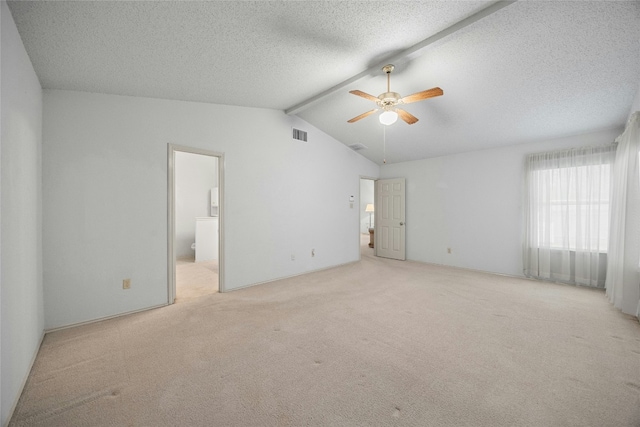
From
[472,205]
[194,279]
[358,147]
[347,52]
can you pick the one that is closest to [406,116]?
[347,52]

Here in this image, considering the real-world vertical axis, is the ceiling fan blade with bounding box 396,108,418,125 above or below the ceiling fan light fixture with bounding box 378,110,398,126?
above

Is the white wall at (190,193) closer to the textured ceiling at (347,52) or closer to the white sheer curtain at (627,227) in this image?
the textured ceiling at (347,52)

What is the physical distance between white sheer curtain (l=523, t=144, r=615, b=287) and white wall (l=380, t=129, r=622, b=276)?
0.53 feet

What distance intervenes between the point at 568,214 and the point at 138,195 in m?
6.18

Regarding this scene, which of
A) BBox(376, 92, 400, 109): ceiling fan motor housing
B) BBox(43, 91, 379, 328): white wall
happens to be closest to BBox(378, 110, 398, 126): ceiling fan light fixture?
BBox(376, 92, 400, 109): ceiling fan motor housing

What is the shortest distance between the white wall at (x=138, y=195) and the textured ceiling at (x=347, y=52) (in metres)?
0.28

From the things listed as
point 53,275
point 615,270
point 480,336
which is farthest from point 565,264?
point 53,275

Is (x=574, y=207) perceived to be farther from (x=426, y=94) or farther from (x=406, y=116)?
(x=426, y=94)

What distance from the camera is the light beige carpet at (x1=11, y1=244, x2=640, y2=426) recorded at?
1.53 metres

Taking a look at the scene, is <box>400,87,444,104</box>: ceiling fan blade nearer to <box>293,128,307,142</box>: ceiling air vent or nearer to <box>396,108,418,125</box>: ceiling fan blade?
<box>396,108,418,125</box>: ceiling fan blade

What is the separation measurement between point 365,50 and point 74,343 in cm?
391

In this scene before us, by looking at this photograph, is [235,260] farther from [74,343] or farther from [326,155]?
[326,155]

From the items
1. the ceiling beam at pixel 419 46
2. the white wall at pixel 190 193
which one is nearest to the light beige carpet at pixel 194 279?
the white wall at pixel 190 193

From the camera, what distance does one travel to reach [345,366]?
1984 millimetres
